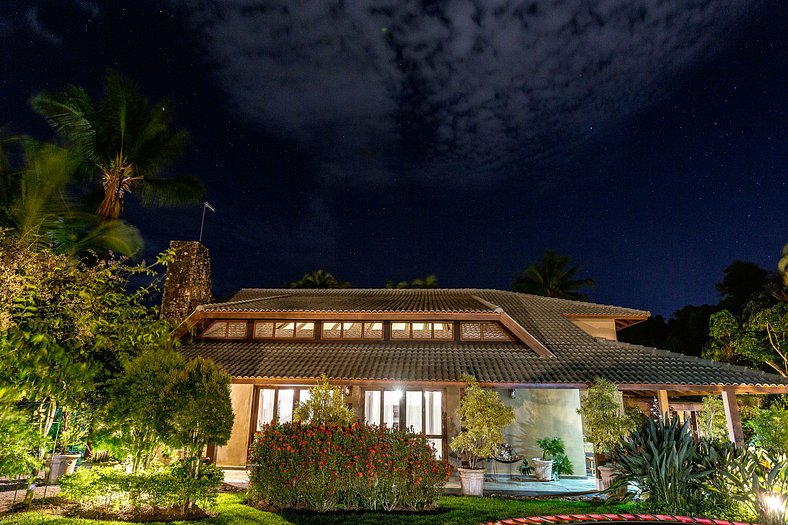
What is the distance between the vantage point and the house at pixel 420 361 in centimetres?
1295

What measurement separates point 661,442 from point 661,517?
82.8 inches

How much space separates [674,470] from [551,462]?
7.09 m

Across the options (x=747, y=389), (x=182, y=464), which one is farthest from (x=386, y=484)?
(x=747, y=389)

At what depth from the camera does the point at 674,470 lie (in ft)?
23.5

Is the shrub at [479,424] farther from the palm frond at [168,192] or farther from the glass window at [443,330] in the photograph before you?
the palm frond at [168,192]

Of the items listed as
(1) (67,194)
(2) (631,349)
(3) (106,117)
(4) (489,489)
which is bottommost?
(4) (489,489)

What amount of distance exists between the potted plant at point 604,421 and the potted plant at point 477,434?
1851 mm

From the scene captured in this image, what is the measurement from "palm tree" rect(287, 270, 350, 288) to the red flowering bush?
104 ft

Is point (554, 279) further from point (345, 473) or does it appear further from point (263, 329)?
point (345, 473)

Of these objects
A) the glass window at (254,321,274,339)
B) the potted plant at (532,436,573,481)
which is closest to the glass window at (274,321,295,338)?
the glass window at (254,321,274,339)

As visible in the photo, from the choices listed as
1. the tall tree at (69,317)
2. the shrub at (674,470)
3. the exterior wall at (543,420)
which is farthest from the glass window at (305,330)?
the shrub at (674,470)

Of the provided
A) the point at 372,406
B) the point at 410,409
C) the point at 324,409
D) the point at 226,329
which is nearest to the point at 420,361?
the point at 410,409

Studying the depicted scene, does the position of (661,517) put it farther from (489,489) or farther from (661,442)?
(489,489)

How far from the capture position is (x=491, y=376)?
12.9 m
